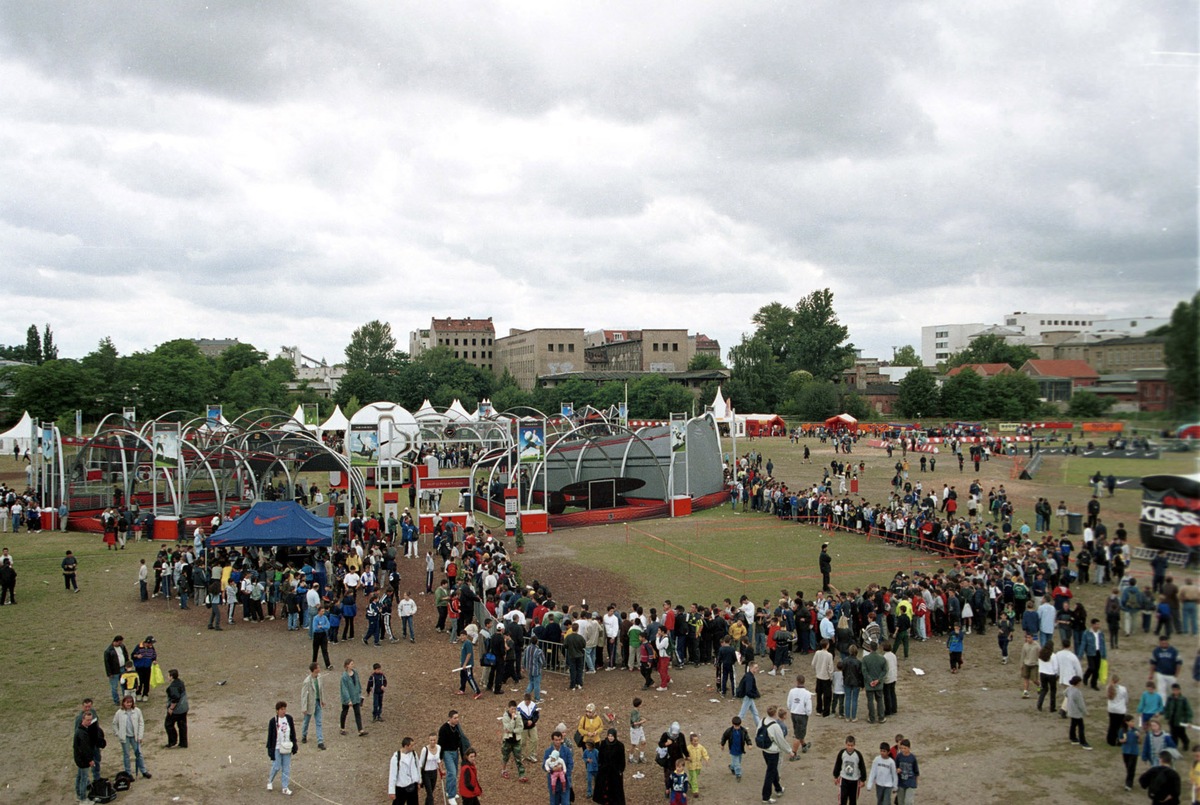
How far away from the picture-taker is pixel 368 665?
16.7 metres

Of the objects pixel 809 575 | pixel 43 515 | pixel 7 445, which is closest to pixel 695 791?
pixel 809 575

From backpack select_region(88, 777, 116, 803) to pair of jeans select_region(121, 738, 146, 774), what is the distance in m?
0.53

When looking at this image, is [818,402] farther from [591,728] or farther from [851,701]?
[591,728]

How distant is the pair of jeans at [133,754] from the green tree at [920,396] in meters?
81.9

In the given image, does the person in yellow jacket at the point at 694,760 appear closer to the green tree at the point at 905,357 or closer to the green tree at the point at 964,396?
the green tree at the point at 964,396

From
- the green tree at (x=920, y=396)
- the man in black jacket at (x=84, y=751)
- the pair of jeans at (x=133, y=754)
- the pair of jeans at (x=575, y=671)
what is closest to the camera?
the man in black jacket at (x=84, y=751)

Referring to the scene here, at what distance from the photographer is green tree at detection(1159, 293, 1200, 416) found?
21.1 feet

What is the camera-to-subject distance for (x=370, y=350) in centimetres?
12862

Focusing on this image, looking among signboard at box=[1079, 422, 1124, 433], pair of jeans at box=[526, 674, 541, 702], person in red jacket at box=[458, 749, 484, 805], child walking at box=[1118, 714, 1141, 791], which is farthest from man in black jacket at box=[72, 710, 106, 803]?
child walking at box=[1118, 714, 1141, 791]

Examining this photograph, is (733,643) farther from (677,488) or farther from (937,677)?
(677,488)

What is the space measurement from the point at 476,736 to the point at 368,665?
437 cm

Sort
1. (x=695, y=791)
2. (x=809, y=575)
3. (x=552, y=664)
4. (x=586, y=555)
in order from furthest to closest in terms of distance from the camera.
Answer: (x=586, y=555), (x=809, y=575), (x=552, y=664), (x=695, y=791)

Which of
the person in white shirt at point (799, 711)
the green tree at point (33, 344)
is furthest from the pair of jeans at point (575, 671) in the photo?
the green tree at point (33, 344)

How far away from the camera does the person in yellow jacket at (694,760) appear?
1078 cm
